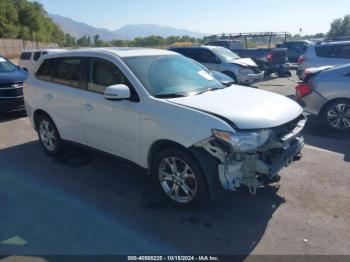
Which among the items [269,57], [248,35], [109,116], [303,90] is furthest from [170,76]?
[248,35]

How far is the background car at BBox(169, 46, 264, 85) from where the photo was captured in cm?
1338

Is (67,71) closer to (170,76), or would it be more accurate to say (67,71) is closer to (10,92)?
(170,76)

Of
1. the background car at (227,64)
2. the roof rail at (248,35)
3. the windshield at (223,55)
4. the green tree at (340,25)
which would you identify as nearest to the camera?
the background car at (227,64)

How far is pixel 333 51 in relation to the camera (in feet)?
38.2

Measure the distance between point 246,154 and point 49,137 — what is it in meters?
3.68

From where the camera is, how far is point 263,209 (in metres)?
3.92

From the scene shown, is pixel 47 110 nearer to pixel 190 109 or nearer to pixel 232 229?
pixel 190 109

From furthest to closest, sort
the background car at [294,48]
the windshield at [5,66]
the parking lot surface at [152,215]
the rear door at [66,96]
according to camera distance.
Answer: the background car at [294,48]
the windshield at [5,66]
the rear door at [66,96]
the parking lot surface at [152,215]

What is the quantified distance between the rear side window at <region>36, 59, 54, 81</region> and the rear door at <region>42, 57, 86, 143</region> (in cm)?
8

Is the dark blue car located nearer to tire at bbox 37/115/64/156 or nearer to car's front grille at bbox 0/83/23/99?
car's front grille at bbox 0/83/23/99

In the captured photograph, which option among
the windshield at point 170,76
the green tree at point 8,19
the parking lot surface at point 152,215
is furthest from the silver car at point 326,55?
the green tree at point 8,19

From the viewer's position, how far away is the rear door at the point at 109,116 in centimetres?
415

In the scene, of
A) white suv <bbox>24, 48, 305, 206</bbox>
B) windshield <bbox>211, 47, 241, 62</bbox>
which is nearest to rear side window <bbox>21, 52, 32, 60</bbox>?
windshield <bbox>211, 47, 241, 62</bbox>

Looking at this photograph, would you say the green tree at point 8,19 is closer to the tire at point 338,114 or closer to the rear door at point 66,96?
the rear door at point 66,96
